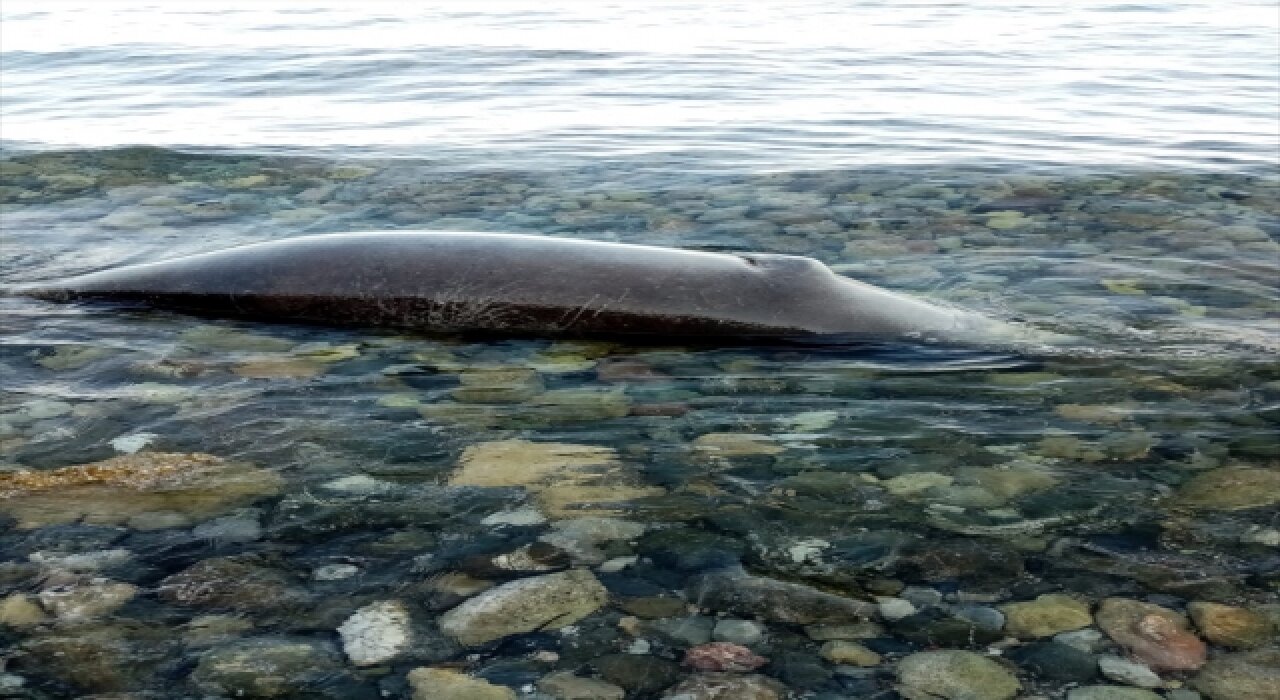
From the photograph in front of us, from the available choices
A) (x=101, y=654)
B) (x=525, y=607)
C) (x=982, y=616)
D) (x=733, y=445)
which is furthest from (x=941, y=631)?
(x=101, y=654)

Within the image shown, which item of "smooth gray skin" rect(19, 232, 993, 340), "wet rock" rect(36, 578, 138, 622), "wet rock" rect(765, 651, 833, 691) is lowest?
"wet rock" rect(765, 651, 833, 691)

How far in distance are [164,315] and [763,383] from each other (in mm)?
2546

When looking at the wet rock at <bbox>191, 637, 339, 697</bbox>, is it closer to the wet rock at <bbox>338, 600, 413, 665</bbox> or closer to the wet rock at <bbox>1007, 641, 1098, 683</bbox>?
the wet rock at <bbox>338, 600, 413, 665</bbox>

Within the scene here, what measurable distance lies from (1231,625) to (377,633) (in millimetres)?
1796

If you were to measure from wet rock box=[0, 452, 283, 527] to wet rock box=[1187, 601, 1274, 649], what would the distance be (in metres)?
2.33

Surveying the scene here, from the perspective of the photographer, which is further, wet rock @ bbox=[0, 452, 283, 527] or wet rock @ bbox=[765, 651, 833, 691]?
wet rock @ bbox=[0, 452, 283, 527]

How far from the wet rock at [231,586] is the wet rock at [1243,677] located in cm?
192

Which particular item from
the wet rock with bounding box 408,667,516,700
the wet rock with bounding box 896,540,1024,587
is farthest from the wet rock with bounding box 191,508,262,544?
the wet rock with bounding box 896,540,1024,587

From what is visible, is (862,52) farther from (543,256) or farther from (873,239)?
(543,256)

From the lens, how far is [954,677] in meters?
2.97

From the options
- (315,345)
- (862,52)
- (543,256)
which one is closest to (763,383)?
(543,256)

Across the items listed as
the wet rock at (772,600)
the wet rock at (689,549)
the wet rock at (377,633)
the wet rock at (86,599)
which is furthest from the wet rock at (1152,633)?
the wet rock at (86,599)

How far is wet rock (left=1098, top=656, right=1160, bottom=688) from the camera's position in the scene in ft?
9.69

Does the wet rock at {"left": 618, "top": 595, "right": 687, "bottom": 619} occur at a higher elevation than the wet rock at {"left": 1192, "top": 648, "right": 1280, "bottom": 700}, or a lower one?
higher
